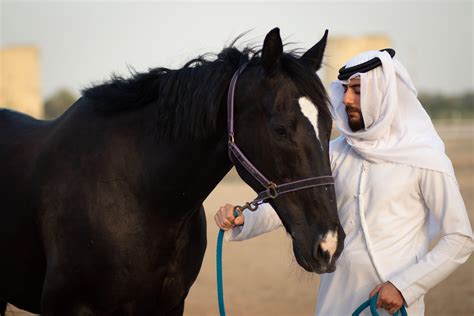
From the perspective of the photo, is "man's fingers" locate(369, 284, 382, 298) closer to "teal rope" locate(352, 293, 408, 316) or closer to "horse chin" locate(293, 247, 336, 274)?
"teal rope" locate(352, 293, 408, 316)

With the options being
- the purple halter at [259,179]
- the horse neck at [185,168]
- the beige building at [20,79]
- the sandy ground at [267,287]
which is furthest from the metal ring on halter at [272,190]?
the beige building at [20,79]

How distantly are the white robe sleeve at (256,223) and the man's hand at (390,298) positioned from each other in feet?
2.34

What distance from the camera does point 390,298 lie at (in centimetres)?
308

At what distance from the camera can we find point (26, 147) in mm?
3977

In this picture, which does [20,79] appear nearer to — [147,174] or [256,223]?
[147,174]

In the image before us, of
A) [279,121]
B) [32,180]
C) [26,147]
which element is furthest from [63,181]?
[279,121]

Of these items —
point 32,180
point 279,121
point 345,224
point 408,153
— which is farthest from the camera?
point 32,180

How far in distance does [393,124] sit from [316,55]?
0.53 m

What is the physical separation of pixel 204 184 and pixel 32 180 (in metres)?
1.06

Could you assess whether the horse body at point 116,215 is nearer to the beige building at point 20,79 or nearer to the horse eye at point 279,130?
the horse eye at point 279,130

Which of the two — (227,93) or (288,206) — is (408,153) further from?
(227,93)

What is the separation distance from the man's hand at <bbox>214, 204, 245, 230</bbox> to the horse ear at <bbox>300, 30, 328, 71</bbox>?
89 centimetres

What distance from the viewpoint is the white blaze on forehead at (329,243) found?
2.84 metres

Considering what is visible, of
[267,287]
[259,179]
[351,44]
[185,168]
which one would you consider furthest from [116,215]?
[351,44]
